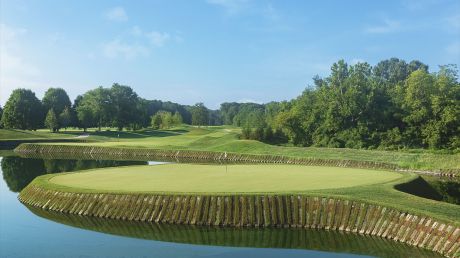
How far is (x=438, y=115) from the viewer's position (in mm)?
53812

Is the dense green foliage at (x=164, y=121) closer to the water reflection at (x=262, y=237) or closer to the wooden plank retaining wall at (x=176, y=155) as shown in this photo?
the wooden plank retaining wall at (x=176, y=155)

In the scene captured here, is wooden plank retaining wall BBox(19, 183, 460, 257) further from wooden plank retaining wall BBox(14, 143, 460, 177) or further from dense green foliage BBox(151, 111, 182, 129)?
dense green foliage BBox(151, 111, 182, 129)

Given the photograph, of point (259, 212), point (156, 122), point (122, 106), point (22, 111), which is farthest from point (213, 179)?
point (156, 122)

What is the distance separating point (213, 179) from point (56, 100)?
115610 millimetres

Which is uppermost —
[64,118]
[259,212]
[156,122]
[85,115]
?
[85,115]

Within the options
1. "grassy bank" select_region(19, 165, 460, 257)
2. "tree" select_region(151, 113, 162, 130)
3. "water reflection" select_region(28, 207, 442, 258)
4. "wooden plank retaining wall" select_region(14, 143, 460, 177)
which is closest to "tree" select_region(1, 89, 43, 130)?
"tree" select_region(151, 113, 162, 130)

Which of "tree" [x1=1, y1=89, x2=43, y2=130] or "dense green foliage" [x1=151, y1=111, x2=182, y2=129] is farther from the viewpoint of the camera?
"dense green foliage" [x1=151, y1=111, x2=182, y2=129]

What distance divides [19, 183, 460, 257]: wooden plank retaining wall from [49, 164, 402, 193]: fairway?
59.1 inches

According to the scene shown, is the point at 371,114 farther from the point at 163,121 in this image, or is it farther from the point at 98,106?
the point at 163,121

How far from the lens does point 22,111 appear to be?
11569cm

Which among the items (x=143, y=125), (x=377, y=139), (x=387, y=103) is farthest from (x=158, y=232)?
(x=143, y=125)

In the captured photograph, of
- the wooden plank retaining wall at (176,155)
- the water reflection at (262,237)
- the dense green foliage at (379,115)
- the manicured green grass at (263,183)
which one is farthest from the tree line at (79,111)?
the water reflection at (262,237)

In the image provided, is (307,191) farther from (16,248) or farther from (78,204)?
(16,248)

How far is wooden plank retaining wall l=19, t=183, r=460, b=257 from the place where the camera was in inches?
645
